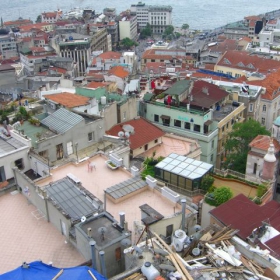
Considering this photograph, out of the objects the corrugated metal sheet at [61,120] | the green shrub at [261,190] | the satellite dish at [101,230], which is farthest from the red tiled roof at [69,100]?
the satellite dish at [101,230]

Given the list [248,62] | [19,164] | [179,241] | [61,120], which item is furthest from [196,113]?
[248,62]

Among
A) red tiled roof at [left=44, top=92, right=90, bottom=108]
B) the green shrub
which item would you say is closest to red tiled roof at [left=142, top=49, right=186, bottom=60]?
red tiled roof at [left=44, top=92, right=90, bottom=108]

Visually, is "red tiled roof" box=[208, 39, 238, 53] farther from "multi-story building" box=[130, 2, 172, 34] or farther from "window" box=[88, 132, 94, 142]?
"multi-story building" box=[130, 2, 172, 34]

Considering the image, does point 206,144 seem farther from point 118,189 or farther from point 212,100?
point 118,189

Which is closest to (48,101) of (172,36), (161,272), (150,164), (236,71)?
(150,164)

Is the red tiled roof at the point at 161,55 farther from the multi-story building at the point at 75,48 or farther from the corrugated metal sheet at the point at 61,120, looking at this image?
the corrugated metal sheet at the point at 61,120

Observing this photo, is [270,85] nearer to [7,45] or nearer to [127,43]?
[7,45]
